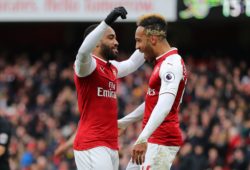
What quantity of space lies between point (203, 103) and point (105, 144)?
390 inches

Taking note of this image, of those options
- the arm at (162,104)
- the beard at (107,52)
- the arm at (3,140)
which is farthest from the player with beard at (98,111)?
the arm at (3,140)

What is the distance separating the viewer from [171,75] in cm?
752

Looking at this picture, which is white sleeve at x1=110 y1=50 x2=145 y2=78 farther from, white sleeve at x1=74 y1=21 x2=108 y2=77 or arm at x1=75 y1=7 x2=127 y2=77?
arm at x1=75 y1=7 x2=127 y2=77

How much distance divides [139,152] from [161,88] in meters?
0.63

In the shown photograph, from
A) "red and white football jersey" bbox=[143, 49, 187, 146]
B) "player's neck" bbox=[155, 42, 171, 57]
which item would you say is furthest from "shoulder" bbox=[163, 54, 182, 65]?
"player's neck" bbox=[155, 42, 171, 57]

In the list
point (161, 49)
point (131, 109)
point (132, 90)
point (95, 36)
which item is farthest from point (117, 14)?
point (132, 90)

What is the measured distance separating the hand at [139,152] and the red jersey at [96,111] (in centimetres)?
73

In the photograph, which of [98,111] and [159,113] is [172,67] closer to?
[159,113]

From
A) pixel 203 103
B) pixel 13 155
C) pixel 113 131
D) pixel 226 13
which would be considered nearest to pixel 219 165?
pixel 203 103

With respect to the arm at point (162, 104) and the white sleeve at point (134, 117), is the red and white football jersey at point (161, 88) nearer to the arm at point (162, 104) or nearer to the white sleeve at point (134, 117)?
the arm at point (162, 104)

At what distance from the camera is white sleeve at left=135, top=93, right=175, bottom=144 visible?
7.36 m

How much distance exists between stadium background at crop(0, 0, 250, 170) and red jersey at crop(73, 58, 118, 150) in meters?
6.95

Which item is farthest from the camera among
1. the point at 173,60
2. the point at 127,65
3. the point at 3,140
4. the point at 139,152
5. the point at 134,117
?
the point at 3,140

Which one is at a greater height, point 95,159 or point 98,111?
point 98,111
